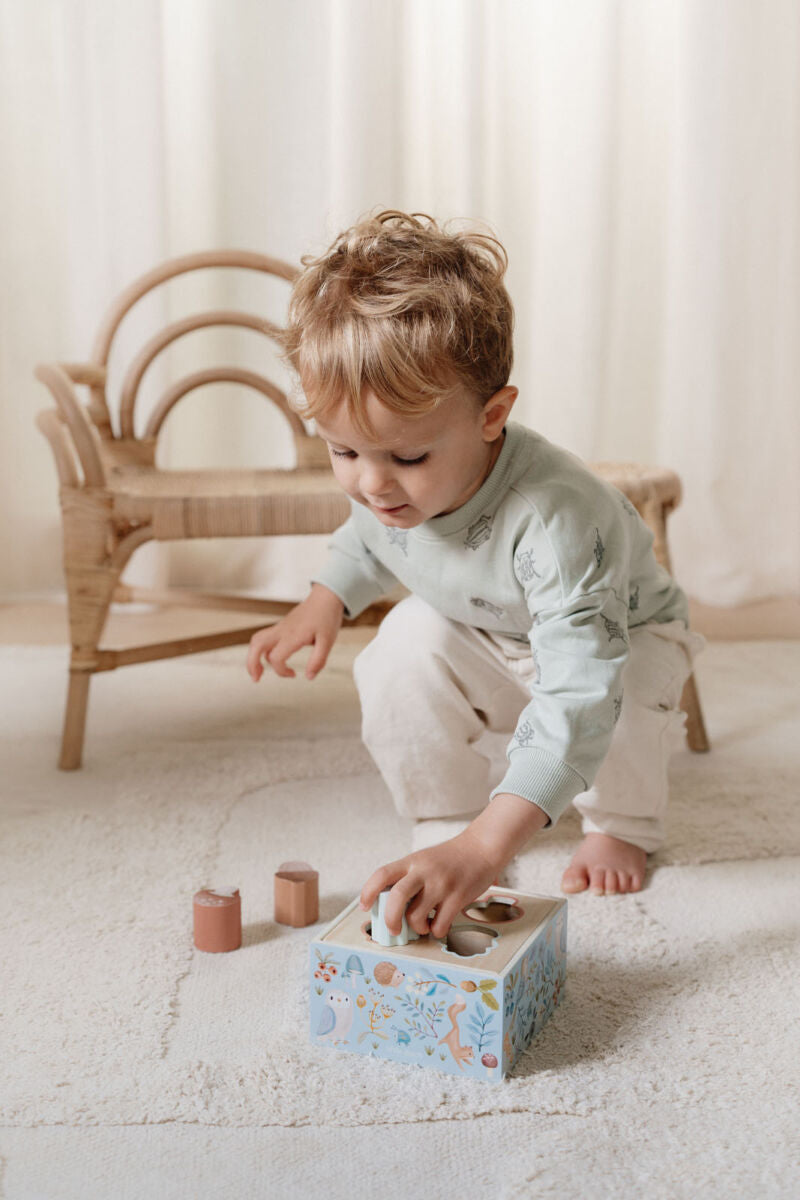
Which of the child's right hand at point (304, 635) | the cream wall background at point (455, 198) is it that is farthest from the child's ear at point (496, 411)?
the cream wall background at point (455, 198)

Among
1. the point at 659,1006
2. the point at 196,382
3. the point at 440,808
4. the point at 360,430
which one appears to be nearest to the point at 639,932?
the point at 659,1006

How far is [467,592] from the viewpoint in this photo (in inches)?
43.1

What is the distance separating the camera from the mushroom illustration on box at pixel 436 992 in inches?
32.0

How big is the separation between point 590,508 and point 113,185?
5.06 feet

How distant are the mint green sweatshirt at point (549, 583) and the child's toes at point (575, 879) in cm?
19

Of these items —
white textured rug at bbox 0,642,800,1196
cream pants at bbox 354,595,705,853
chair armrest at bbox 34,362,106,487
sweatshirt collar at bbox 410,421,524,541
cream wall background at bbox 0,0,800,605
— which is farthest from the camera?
cream wall background at bbox 0,0,800,605

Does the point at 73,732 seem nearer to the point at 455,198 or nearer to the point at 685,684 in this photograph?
the point at 685,684

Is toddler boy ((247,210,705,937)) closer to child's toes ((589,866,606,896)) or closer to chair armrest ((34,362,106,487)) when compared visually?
child's toes ((589,866,606,896))

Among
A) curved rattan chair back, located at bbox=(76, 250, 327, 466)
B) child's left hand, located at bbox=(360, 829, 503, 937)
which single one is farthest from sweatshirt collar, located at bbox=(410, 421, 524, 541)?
curved rattan chair back, located at bbox=(76, 250, 327, 466)

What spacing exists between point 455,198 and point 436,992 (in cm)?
173

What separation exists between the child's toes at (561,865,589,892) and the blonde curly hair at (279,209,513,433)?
1.47 feet

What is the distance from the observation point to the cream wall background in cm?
219

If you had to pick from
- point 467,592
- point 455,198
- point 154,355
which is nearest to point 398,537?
point 467,592

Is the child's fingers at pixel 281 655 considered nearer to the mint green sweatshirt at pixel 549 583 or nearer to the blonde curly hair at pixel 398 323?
the mint green sweatshirt at pixel 549 583
